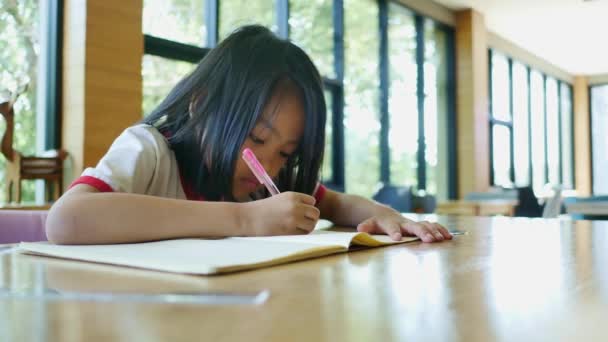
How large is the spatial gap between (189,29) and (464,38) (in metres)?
4.17

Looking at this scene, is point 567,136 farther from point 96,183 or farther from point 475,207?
point 96,183

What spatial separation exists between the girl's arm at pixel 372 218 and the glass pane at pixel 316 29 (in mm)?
3511

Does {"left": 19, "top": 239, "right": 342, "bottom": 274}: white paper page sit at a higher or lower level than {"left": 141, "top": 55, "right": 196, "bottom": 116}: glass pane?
lower

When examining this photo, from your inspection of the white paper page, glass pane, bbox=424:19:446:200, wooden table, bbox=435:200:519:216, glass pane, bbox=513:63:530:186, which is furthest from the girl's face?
glass pane, bbox=513:63:530:186

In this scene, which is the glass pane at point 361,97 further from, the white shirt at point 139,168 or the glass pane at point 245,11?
the white shirt at point 139,168

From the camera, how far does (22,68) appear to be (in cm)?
299

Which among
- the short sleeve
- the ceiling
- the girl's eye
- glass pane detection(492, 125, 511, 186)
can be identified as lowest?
the short sleeve

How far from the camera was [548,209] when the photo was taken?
3395mm

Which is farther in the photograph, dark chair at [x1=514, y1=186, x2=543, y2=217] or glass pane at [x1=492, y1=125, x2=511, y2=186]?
glass pane at [x1=492, y1=125, x2=511, y2=186]

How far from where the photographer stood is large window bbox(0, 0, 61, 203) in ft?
9.50

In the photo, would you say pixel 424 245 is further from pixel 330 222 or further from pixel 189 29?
pixel 189 29

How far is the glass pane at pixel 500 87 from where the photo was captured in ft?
25.7

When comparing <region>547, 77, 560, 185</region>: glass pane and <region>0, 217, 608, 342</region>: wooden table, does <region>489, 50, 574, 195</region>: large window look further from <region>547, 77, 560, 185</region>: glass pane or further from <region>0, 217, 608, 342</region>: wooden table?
<region>0, 217, 608, 342</region>: wooden table

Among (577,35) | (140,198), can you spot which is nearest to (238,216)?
(140,198)
